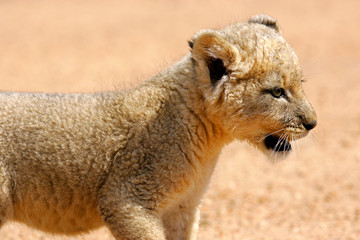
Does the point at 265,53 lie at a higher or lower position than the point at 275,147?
higher

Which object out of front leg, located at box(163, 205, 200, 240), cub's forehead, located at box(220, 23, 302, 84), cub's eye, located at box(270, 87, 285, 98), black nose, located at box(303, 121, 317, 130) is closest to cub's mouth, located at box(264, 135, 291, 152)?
black nose, located at box(303, 121, 317, 130)

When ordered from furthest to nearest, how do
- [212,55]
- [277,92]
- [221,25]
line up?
[221,25], [277,92], [212,55]

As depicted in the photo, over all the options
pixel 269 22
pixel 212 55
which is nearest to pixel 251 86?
pixel 212 55

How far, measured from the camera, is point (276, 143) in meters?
6.06

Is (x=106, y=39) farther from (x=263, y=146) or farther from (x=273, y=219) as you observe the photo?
(x=263, y=146)

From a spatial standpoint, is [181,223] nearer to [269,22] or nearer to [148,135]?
[148,135]

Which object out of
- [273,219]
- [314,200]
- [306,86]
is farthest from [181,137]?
[306,86]

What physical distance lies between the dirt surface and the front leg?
111cm

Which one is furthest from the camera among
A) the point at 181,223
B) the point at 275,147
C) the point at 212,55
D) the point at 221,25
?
the point at 221,25

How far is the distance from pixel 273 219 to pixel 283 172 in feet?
7.79

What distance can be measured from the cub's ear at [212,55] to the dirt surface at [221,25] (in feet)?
3.09

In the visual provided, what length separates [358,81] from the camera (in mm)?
18250

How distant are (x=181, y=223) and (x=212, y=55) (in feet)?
6.49

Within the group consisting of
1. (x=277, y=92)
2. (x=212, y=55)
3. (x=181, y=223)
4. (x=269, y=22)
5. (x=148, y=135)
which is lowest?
(x=181, y=223)
